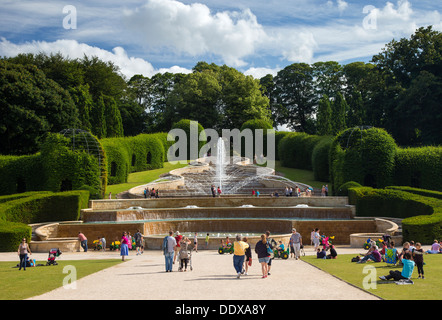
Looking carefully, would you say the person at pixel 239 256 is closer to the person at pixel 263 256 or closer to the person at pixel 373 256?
the person at pixel 263 256

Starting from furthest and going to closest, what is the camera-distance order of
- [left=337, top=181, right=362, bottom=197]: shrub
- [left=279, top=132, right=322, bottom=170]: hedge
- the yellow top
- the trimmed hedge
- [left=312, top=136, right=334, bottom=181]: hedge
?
[left=279, top=132, right=322, bottom=170]: hedge < [left=312, top=136, right=334, bottom=181]: hedge < the trimmed hedge < [left=337, top=181, right=362, bottom=197]: shrub < the yellow top

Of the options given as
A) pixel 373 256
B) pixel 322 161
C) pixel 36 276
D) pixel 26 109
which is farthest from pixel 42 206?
pixel 322 161

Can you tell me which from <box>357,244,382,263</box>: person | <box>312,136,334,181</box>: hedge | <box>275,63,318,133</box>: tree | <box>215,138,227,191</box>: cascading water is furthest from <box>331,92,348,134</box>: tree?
<box>357,244,382,263</box>: person

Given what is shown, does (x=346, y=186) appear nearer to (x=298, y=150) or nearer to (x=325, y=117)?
(x=298, y=150)

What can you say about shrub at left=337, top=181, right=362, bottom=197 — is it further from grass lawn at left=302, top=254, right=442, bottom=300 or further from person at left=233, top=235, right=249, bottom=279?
person at left=233, top=235, right=249, bottom=279

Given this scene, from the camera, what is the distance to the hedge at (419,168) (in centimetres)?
3697

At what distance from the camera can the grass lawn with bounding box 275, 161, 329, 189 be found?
48469mm

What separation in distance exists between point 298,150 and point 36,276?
4760 centimetres

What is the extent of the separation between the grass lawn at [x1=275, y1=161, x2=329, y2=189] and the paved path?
30.3m

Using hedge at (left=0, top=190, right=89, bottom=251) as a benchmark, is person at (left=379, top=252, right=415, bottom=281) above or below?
above

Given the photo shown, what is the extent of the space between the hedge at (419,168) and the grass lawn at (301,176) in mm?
9455

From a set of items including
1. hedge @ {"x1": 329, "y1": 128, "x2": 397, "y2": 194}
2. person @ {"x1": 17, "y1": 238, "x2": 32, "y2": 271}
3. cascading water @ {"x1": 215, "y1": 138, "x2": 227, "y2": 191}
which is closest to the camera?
person @ {"x1": 17, "y1": 238, "x2": 32, "y2": 271}

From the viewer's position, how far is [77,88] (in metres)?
69.1

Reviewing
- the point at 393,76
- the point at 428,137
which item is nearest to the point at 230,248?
the point at 428,137
